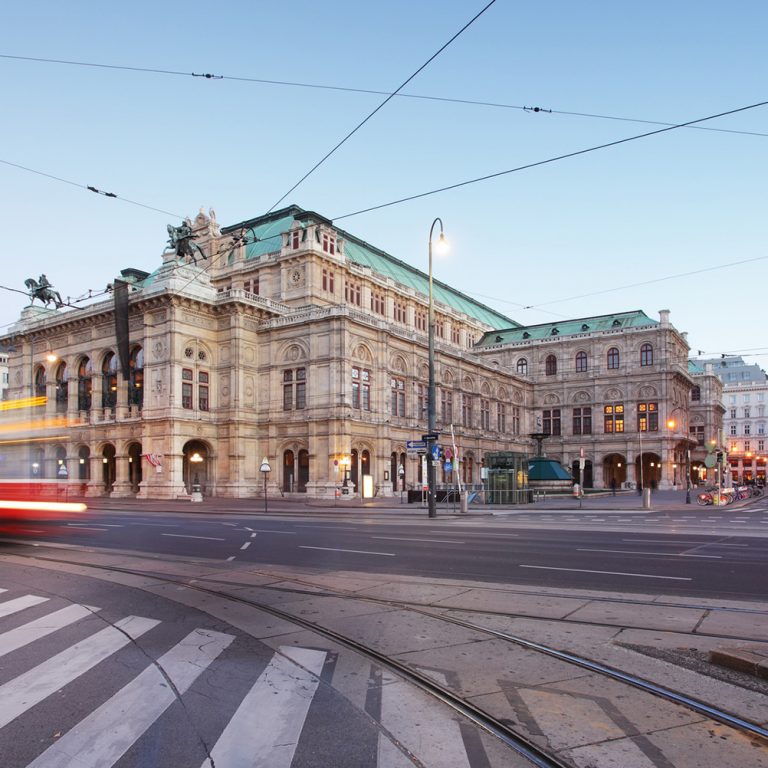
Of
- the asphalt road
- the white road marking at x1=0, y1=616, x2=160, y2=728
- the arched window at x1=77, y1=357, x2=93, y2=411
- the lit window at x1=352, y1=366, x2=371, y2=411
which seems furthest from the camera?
the arched window at x1=77, y1=357, x2=93, y2=411

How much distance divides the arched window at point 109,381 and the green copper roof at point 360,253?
16.9 metres

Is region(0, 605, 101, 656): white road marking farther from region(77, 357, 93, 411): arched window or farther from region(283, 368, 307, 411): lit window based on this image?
region(77, 357, 93, 411): arched window

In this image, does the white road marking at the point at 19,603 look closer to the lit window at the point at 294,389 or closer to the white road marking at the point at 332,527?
the white road marking at the point at 332,527

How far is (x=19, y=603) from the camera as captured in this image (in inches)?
422

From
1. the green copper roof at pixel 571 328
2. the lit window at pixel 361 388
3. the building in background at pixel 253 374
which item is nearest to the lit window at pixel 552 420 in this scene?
the green copper roof at pixel 571 328

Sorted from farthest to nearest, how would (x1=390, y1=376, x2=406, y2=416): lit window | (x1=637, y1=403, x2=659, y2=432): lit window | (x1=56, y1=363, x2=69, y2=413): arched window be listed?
(x1=637, y1=403, x2=659, y2=432): lit window → (x1=56, y1=363, x2=69, y2=413): arched window → (x1=390, y1=376, x2=406, y2=416): lit window

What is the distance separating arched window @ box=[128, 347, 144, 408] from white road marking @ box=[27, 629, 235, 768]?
178ft

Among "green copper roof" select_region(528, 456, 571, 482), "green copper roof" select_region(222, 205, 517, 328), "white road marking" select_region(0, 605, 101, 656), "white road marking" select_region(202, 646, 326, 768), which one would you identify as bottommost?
"green copper roof" select_region(528, 456, 571, 482)

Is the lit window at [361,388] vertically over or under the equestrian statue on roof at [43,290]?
under

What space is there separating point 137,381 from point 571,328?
58057 millimetres

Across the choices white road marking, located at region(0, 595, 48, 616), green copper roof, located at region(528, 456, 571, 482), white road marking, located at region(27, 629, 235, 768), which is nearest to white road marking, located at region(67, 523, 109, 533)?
white road marking, located at region(0, 595, 48, 616)

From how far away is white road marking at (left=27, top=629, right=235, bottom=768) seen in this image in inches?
198

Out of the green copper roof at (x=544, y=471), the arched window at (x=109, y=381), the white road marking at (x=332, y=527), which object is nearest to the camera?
the white road marking at (x=332, y=527)

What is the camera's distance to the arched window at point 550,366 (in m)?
91.4
